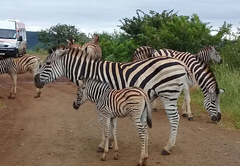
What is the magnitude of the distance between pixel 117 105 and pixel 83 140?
1794mm

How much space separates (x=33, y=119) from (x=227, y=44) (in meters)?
10.1

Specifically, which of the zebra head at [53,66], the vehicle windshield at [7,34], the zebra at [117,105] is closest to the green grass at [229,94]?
the zebra at [117,105]

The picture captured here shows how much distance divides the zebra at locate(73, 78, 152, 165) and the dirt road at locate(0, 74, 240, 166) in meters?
0.49

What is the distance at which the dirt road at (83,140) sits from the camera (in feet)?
24.4

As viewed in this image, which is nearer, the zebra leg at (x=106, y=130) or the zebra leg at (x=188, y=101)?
the zebra leg at (x=106, y=130)

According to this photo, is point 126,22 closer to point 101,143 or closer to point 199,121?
point 199,121

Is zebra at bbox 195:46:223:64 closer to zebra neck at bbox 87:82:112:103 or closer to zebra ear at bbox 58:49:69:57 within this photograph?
zebra ear at bbox 58:49:69:57

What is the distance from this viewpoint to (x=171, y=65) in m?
8.16

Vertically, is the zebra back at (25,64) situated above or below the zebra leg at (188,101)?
above

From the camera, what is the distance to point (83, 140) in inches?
345

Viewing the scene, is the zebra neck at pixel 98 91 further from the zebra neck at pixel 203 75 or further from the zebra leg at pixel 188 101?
the zebra leg at pixel 188 101

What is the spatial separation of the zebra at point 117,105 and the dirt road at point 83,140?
0.49 m

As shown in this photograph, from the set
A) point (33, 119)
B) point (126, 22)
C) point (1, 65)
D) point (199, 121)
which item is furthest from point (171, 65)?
point (126, 22)

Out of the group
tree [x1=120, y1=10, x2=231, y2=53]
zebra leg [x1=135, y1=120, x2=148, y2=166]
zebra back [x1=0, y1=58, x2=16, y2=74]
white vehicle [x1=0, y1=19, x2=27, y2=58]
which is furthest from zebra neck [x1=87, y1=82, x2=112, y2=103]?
white vehicle [x1=0, y1=19, x2=27, y2=58]
